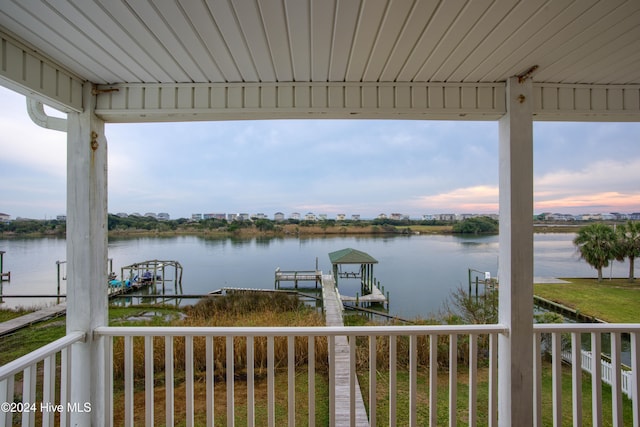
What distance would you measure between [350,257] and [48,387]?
632 centimetres

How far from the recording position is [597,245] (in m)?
2.96

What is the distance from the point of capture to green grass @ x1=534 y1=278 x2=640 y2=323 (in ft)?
8.95

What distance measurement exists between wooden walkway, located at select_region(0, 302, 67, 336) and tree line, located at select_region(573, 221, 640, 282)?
6.97 m

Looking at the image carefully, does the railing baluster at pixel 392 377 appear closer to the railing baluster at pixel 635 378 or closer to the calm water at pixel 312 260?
the railing baluster at pixel 635 378

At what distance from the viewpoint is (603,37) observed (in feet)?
4.47

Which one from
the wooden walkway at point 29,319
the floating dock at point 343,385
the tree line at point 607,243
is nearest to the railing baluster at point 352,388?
the floating dock at point 343,385

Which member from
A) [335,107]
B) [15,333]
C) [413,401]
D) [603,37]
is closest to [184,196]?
[15,333]

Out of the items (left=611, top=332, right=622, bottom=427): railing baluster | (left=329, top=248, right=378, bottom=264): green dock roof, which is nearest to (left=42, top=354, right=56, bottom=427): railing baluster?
(left=611, top=332, right=622, bottom=427): railing baluster

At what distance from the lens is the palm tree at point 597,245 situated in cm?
293

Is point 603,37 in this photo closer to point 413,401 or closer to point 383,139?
point 413,401

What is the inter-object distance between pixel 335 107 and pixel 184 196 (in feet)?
24.6

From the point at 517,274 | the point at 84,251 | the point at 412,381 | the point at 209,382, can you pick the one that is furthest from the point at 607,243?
the point at 84,251

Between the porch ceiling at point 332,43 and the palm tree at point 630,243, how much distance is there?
178 centimetres

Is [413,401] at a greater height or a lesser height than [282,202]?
lesser
